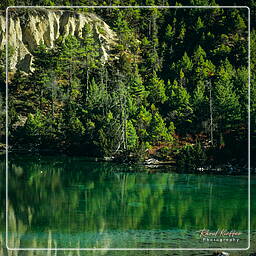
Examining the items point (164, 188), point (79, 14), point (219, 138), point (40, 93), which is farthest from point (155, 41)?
point (164, 188)

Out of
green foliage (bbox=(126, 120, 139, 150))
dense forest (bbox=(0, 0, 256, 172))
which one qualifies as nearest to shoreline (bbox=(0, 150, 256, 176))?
dense forest (bbox=(0, 0, 256, 172))

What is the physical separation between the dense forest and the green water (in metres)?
6.75

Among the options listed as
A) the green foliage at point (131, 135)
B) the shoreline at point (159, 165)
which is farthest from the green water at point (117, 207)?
the green foliage at point (131, 135)

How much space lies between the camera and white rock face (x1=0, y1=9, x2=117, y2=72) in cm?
7038

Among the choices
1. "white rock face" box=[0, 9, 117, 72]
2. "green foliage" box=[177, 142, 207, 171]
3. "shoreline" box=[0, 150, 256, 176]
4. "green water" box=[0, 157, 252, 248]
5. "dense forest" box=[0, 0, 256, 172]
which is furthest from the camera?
"white rock face" box=[0, 9, 117, 72]

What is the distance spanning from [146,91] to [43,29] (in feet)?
71.1

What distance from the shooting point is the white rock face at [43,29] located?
70.4 metres

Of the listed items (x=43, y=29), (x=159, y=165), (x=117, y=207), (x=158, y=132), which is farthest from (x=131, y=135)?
(x=43, y=29)

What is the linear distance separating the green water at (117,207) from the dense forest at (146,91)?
6.75 meters

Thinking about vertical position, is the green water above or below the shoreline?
below

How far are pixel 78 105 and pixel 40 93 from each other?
6.47 metres

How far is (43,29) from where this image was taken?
7225 cm

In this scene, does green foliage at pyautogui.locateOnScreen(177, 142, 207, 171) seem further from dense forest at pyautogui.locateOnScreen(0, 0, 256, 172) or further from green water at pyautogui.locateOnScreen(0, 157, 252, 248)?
green water at pyautogui.locateOnScreen(0, 157, 252, 248)

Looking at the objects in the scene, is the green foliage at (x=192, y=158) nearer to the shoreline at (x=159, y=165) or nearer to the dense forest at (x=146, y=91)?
the dense forest at (x=146, y=91)
